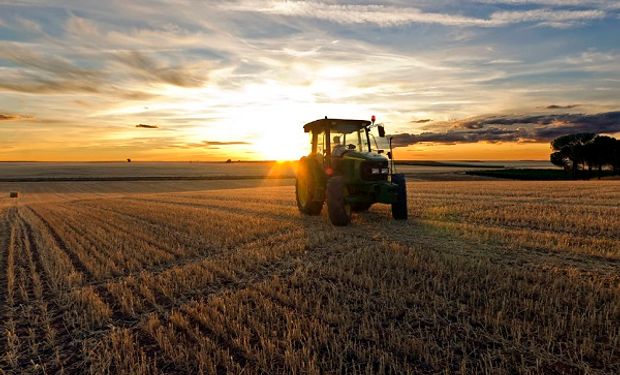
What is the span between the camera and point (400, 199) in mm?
11219

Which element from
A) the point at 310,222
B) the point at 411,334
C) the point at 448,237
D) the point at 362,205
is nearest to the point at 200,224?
the point at 310,222

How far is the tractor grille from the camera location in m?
10.4

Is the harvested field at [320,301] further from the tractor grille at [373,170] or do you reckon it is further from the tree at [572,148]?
the tree at [572,148]

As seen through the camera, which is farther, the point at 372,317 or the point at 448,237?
the point at 448,237

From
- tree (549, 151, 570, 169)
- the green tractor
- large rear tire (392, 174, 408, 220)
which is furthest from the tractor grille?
tree (549, 151, 570, 169)

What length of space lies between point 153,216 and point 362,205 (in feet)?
23.6

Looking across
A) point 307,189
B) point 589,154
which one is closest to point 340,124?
point 307,189

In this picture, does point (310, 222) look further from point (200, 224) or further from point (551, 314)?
point (551, 314)

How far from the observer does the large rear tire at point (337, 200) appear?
400 inches

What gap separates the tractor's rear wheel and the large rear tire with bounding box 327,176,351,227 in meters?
1.24

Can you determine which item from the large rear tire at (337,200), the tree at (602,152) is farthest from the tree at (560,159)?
the large rear tire at (337,200)

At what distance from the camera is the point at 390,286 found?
18.2 ft

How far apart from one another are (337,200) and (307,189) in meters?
1.95

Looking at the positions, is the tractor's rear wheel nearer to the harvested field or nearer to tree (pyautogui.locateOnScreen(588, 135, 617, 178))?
the harvested field
